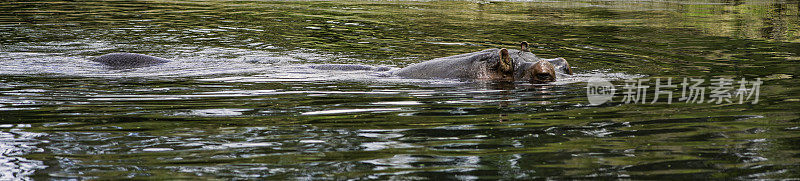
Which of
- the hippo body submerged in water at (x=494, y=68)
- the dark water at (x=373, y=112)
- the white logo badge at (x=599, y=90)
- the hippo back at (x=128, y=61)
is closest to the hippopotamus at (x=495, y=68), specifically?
the hippo body submerged in water at (x=494, y=68)

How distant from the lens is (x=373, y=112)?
6.09m

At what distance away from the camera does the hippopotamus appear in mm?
8312

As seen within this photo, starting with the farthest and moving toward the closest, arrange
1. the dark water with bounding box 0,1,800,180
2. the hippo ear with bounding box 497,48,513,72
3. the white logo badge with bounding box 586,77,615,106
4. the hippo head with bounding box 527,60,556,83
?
the hippo ear with bounding box 497,48,513,72 → the hippo head with bounding box 527,60,556,83 → the white logo badge with bounding box 586,77,615,106 → the dark water with bounding box 0,1,800,180

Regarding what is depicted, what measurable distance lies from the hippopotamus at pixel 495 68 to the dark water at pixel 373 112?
9.4 inches

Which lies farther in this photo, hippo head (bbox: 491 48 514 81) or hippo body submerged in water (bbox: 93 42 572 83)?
hippo head (bbox: 491 48 514 81)

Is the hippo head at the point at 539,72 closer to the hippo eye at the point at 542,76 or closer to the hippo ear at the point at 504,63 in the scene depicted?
the hippo eye at the point at 542,76

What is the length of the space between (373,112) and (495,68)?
2.75 meters

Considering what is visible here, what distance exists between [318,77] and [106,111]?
3044 millimetres

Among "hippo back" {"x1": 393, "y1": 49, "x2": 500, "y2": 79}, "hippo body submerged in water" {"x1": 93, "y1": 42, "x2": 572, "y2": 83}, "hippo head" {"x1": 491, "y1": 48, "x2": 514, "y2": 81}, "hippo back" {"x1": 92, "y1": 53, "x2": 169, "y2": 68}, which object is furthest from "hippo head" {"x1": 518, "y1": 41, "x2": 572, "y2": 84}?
"hippo back" {"x1": 92, "y1": 53, "x2": 169, "y2": 68}

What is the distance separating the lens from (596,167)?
13.4 feet

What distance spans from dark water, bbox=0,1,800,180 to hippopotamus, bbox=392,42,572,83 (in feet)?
0.79

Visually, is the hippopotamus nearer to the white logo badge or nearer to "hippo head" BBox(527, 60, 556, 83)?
"hippo head" BBox(527, 60, 556, 83)

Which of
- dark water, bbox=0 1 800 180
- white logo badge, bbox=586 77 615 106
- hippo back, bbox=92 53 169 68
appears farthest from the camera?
hippo back, bbox=92 53 169 68

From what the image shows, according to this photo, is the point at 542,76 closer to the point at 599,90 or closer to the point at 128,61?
the point at 599,90
